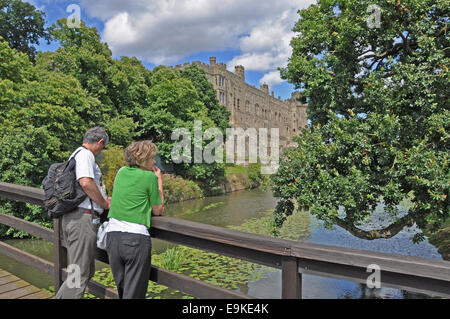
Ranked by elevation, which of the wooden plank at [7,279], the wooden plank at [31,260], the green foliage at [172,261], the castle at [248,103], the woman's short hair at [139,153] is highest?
the castle at [248,103]

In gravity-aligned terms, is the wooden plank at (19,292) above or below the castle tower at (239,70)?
below

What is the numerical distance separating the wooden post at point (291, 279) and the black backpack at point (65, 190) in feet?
5.70

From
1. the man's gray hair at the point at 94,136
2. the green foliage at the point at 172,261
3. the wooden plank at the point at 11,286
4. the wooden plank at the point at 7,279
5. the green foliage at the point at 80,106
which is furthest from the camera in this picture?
the green foliage at the point at 80,106

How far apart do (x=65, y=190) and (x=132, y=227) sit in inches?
A: 27.2

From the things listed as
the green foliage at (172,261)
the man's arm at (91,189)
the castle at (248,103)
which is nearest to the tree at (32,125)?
Result: the green foliage at (172,261)

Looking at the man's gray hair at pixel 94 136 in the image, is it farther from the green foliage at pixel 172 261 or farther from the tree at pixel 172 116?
the tree at pixel 172 116

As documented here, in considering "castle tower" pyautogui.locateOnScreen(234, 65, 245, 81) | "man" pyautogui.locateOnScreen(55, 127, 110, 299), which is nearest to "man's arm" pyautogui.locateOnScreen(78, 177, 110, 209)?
"man" pyautogui.locateOnScreen(55, 127, 110, 299)

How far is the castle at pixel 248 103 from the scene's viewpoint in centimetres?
4353

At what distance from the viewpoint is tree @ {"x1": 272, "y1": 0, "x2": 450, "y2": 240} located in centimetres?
628

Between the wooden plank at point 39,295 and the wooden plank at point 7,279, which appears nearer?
the wooden plank at point 39,295

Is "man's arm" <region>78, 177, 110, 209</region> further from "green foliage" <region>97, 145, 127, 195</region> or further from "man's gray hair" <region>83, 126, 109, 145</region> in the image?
"green foliage" <region>97, 145, 127, 195</region>

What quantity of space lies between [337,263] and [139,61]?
28371 mm

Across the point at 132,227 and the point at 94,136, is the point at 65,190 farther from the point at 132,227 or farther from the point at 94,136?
the point at 132,227
